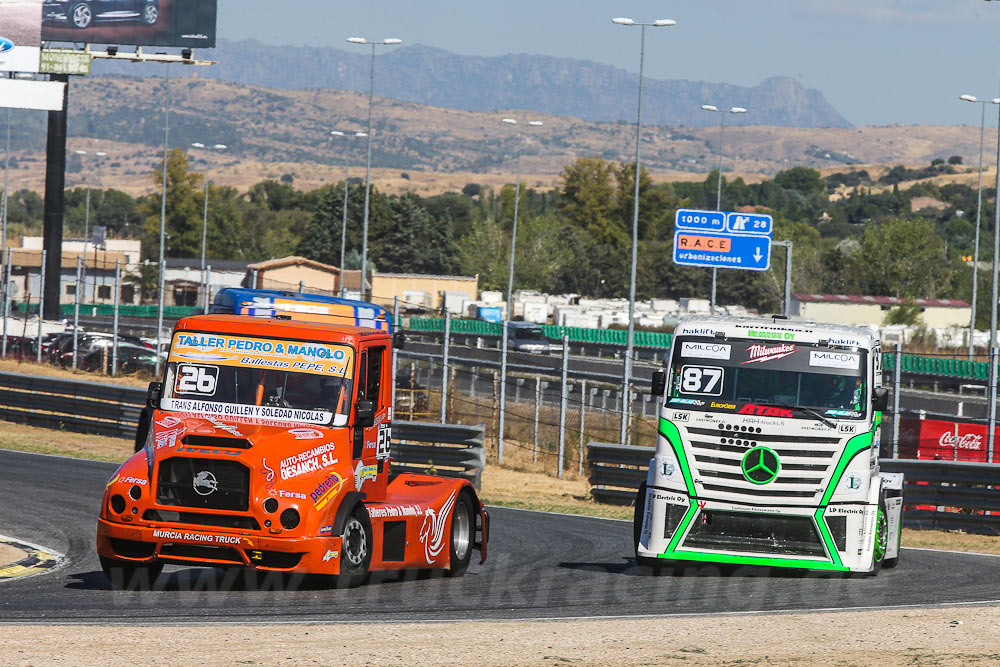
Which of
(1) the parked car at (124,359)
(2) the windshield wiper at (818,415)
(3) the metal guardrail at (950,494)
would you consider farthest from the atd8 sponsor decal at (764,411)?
(1) the parked car at (124,359)

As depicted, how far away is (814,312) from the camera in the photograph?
78.7 meters

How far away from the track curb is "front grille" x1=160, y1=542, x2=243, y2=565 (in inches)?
89.7

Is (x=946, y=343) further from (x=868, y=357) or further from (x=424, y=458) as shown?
(x=868, y=357)

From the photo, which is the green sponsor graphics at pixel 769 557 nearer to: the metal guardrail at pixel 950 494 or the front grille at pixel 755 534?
the front grille at pixel 755 534

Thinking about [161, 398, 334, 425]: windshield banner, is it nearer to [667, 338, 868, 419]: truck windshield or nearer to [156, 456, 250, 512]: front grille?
[156, 456, 250, 512]: front grille

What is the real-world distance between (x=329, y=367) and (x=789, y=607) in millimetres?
4650

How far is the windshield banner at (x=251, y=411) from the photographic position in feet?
39.1

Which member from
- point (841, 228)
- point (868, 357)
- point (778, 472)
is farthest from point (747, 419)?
point (841, 228)

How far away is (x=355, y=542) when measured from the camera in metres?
11.9

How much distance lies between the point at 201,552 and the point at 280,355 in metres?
1.94

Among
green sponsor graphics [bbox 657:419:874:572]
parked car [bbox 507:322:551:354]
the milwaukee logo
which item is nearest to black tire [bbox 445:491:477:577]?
green sponsor graphics [bbox 657:419:874:572]

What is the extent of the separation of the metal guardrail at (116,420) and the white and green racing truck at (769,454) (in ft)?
29.9

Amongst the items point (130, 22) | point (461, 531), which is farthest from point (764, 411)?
point (130, 22)

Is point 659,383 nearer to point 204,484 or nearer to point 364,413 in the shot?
point 364,413
